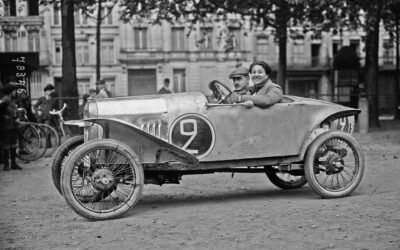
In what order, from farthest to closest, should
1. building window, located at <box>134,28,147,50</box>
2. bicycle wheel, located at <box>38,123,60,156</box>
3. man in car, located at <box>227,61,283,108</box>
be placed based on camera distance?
building window, located at <box>134,28,147,50</box>
bicycle wheel, located at <box>38,123,60,156</box>
man in car, located at <box>227,61,283,108</box>

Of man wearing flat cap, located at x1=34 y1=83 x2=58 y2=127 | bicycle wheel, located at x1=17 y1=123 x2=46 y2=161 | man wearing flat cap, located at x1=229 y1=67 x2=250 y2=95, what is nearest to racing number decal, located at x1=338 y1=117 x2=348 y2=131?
man wearing flat cap, located at x1=229 y1=67 x2=250 y2=95

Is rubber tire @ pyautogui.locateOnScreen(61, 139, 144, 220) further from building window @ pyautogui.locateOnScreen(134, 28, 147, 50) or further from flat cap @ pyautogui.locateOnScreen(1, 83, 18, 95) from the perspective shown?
building window @ pyautogui.locateOnScreen(134, 28, 147, 50)

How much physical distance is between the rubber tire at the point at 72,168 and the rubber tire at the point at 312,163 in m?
1.96

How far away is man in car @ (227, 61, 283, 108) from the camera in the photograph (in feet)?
23.3

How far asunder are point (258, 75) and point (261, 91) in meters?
0.24

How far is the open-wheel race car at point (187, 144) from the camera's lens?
257 inches

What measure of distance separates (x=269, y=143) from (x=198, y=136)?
0.86m

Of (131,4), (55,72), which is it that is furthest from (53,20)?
(131,4)


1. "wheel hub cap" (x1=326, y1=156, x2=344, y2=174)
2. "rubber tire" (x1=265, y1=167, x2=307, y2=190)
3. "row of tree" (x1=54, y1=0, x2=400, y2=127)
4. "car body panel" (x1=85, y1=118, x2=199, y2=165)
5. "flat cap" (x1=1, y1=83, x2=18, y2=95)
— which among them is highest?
"row of tree" (x1=54, y1=0, x2=400, y2=127)

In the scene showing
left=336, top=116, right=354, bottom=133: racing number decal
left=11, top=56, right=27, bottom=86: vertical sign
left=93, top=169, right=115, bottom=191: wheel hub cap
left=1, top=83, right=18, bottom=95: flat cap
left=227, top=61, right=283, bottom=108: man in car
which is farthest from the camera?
left=11, top=56, right=27, bottom=86: vertical sign

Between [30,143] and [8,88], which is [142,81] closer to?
[30,143]

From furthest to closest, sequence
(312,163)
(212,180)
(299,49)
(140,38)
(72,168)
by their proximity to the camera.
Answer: (299,49), (140,38), (212,180), (312,163), (72,168)

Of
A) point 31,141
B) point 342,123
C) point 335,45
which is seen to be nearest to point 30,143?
point 31,141

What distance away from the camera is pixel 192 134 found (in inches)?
270
